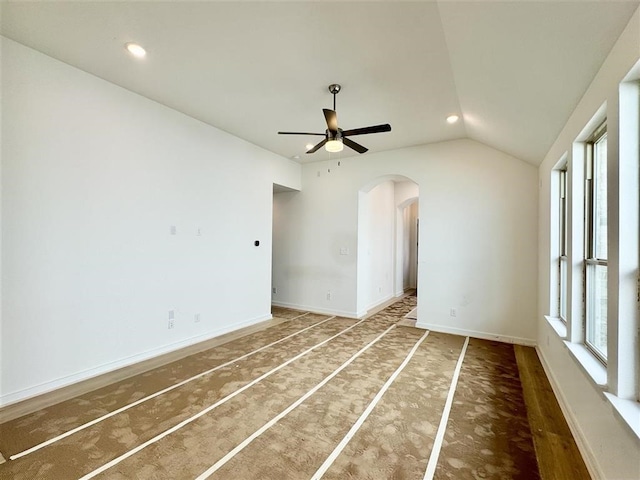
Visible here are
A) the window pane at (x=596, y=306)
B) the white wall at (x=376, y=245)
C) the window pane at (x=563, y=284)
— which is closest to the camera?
the window pane at (x=596, y=306)

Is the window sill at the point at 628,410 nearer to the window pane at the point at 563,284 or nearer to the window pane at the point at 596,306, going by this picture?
the window pane at the point at 596,306

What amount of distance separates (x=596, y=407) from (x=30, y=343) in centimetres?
430

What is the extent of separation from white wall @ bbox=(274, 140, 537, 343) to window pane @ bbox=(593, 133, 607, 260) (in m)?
2.01

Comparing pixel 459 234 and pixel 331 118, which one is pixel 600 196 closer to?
pixel 331 118

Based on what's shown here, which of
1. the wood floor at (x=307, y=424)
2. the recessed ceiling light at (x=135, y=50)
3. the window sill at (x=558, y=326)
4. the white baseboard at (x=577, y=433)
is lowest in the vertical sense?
the wood floor at (x=307, y=424)

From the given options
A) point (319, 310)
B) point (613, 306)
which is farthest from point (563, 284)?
point (319, 310)

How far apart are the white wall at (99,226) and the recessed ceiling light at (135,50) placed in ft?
2.43

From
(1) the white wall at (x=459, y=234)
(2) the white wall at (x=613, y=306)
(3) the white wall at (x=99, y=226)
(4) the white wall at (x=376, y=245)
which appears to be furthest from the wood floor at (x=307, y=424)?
(4) the white wall at (x=376, y=245)

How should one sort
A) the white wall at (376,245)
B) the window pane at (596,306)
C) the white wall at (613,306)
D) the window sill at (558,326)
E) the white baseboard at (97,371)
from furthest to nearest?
the white wall at (376,245) → the window sill at (558,326) → the white baseboard at (97,371) → the window pane at (596,306) → the white wall at (613,306)

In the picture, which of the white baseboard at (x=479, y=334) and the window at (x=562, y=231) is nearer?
the window at (x=562, y=231)

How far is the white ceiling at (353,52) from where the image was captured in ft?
5.75

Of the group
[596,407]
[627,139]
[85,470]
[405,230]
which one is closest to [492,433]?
[596,407]

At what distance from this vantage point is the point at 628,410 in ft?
4.44

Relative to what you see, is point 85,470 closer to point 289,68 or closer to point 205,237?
point 205,237
